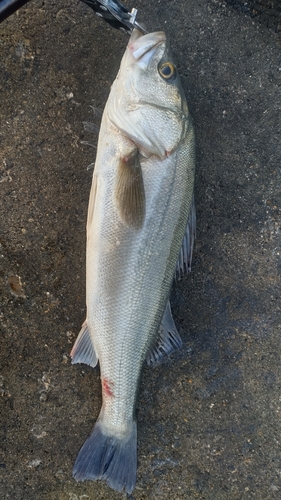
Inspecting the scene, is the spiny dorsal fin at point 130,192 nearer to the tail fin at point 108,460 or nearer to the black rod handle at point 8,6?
the black rod handle at point 8,6

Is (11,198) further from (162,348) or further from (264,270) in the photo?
(264,270)

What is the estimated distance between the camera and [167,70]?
2.33 m

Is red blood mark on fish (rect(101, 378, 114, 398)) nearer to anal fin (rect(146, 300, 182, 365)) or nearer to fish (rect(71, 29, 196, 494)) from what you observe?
fish (rect(71, 29, 196, 494))

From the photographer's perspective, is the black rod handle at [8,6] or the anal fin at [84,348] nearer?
the black rod handle at [8,6]

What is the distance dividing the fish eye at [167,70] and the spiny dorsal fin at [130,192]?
0.48 m

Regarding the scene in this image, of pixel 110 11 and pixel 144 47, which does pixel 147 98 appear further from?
pixel 110 11

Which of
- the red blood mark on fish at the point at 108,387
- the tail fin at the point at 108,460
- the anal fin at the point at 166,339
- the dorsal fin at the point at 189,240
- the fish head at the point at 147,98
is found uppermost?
the fish head at the point at 147,98

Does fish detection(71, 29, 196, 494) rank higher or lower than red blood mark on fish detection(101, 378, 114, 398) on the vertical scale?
higher

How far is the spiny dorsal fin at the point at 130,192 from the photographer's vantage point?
2254 millimetres

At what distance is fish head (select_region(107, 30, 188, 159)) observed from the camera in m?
2.27

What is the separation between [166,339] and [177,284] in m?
0.42

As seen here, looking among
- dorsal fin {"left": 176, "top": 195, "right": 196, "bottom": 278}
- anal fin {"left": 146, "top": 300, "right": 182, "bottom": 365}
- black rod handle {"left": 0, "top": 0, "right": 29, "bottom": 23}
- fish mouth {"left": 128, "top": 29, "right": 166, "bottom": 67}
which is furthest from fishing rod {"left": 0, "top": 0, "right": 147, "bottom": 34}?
anal fin {"left": 146, "top": 300, "right": 182, "bottom": 365}

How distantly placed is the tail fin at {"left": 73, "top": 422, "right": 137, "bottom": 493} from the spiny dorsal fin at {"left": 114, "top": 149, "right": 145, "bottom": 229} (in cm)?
129

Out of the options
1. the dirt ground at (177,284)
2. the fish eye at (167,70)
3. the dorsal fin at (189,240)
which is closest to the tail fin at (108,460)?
the dirt ground at (177,284)
